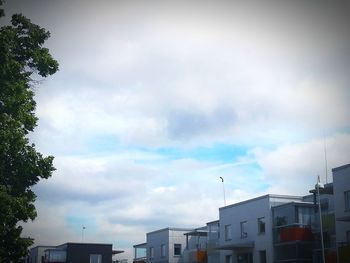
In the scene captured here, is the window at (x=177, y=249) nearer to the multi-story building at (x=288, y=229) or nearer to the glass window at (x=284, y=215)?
the multi-story building at (x=288, y=229)

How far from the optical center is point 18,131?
2125cm

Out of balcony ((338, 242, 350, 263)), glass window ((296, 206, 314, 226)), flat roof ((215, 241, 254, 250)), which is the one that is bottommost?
balcony ((338, 242, 350, 263))

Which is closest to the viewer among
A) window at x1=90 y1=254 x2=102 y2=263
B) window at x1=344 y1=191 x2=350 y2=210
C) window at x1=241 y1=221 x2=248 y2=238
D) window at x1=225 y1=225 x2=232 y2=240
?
window at x1=344 y1=191 x2=350 y2=210

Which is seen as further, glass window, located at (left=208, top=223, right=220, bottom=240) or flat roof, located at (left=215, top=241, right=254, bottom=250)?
glass window, located at (left=208, top=223, right=220, bottom=240)

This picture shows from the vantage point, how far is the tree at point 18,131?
21062 mm

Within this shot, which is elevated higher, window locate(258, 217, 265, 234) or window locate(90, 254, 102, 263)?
window locate(258, 217, 265, 234)

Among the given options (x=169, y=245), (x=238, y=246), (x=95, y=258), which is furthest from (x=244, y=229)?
(x=95, y=258)

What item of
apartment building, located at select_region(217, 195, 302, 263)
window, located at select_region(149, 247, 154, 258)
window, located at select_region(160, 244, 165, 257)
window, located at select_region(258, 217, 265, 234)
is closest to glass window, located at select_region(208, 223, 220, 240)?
apartment building, located at select_region(217, 195, 302, 263)

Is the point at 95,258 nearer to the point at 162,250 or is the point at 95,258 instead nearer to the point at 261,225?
the point at 162,250

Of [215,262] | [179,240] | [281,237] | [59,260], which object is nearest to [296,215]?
[281,237]

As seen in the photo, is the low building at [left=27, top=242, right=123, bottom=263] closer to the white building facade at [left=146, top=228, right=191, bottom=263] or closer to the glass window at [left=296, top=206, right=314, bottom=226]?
the white building facade at [left=146, top=228, right=191, bottom=263]

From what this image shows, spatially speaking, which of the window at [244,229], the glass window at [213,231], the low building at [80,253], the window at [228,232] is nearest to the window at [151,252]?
the low building at [80,253]

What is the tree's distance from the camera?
21062mm

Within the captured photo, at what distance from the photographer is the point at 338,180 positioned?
39.3m
